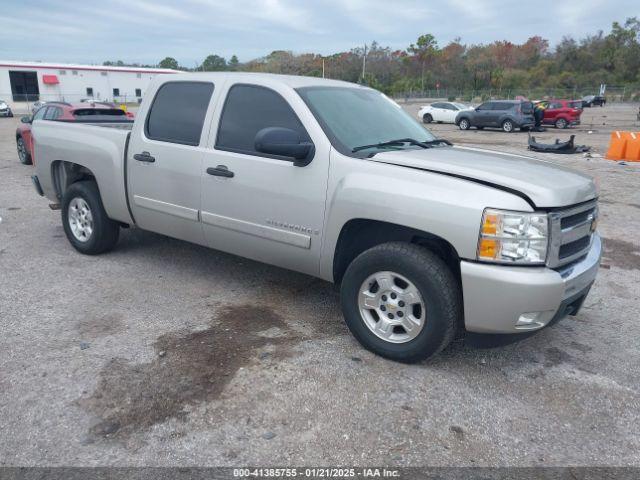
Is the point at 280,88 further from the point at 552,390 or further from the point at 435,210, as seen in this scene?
the point at 552,390

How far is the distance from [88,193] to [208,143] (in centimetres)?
182

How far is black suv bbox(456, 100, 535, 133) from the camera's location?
25953mm

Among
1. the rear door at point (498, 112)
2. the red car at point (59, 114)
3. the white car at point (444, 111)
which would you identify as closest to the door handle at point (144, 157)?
the red car at point (59, 114)

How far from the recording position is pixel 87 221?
573cm

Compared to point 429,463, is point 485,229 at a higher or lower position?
higher

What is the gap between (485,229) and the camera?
315cm

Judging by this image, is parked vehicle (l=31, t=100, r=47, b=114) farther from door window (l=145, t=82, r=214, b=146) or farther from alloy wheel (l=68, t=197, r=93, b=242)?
door window (l=145, t=82, r=214, b=146)

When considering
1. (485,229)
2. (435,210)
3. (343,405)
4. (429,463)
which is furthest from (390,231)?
(429,463)

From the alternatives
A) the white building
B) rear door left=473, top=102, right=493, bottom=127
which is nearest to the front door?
rear door left=473, top=102, right=493, bottom=127

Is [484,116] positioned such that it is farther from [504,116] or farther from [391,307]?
[391,307]

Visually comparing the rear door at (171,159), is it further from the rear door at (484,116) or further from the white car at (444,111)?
the white car at (444,111)

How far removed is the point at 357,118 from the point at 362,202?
101 centimetres

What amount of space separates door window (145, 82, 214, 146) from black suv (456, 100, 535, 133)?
23776mm

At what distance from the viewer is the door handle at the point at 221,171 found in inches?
169
